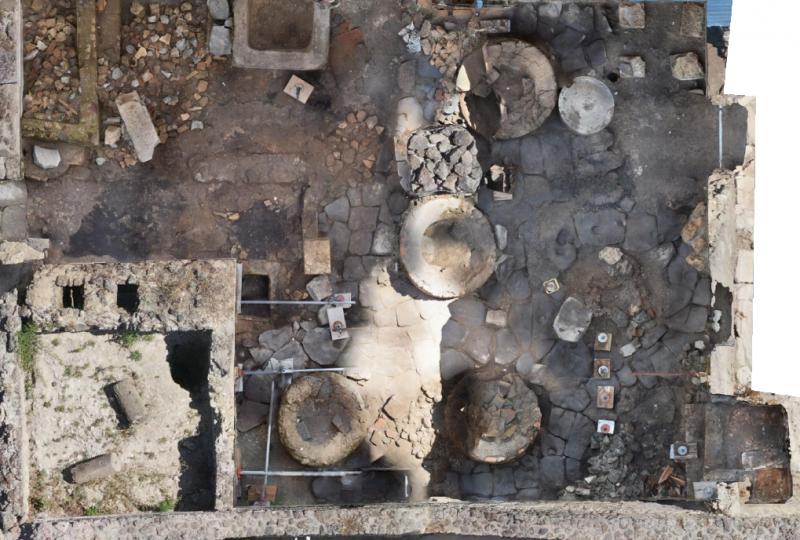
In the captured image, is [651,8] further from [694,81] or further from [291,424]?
[291,424]

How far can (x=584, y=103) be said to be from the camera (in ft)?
35.2

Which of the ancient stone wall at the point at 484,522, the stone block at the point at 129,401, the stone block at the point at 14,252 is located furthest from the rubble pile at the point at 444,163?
the stone block at the point at 14,252

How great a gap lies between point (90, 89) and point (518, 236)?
13.3 ft

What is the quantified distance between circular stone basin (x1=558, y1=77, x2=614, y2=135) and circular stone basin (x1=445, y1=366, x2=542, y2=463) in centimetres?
240

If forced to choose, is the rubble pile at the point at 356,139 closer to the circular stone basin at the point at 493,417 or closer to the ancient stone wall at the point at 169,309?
the ancient stone wall at the point at 169,309

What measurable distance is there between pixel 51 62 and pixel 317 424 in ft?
13.1

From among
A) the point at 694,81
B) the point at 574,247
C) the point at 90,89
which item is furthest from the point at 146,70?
the point at 694,81

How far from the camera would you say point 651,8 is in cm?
1081

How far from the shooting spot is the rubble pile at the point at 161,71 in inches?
427

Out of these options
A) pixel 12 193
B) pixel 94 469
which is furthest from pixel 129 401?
pixel 12 193

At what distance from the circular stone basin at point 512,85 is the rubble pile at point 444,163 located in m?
0.34

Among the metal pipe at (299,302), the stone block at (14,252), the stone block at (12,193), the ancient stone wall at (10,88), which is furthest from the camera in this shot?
the metal pipe at (299,302)

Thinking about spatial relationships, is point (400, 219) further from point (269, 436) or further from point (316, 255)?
point (269, 436)

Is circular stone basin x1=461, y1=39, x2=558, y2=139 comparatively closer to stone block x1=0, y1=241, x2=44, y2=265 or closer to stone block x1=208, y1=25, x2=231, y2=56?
stone block x1=208, y1=25, x2=231, y2=56
